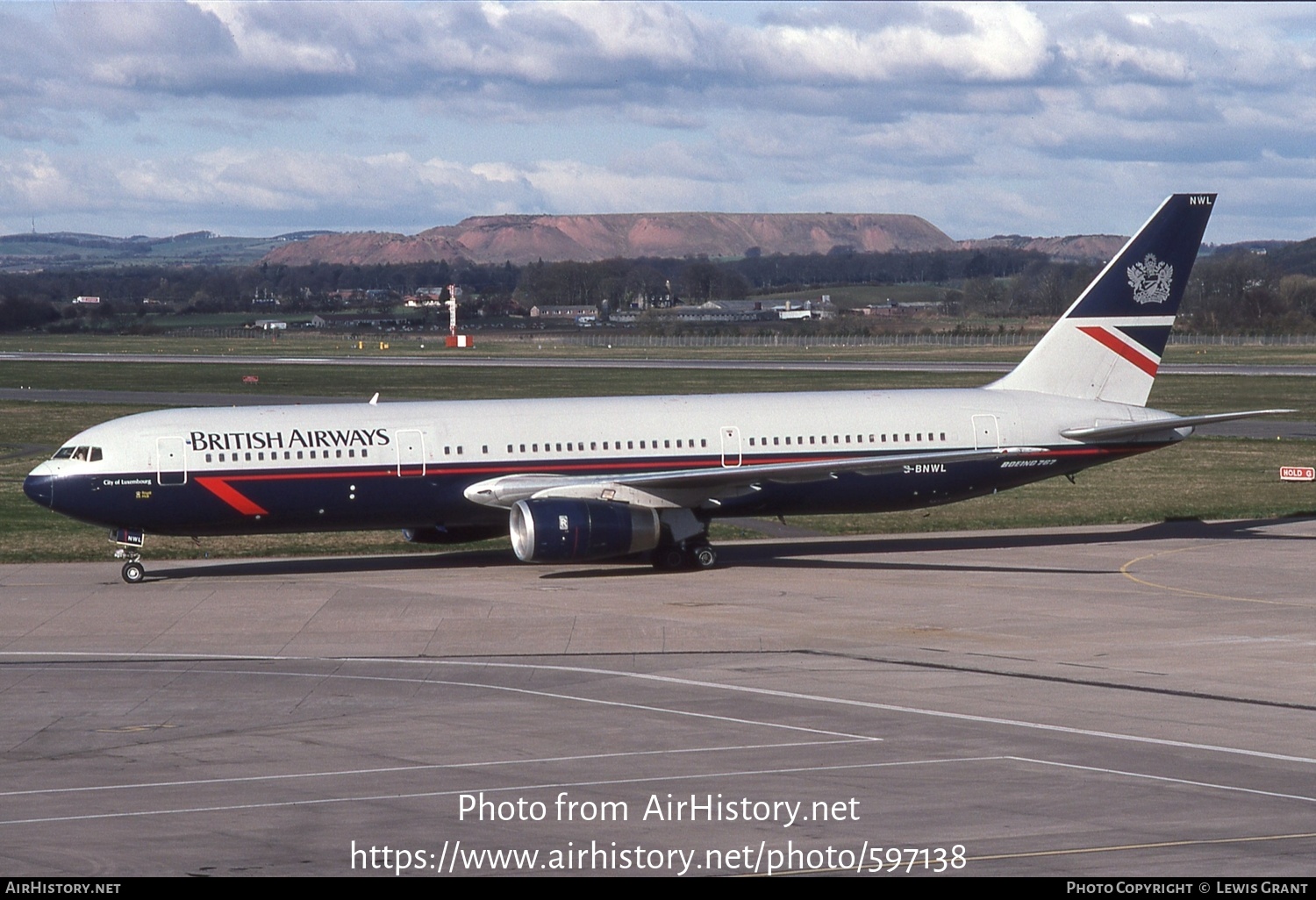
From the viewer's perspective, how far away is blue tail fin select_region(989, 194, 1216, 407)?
41156 millimetres

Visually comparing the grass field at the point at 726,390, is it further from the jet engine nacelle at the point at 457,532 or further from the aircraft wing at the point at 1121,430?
the aircraft wing at the point at 1121,430

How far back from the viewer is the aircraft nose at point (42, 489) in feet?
115

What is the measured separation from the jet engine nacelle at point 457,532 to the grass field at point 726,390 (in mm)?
3140

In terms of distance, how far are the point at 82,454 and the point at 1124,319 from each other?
2662cm

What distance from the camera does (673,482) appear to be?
3584 centimetres

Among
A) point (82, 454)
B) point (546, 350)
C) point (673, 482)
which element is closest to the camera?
point (82, 454)

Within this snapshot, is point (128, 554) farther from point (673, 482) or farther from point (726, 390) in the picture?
point (726, 390)

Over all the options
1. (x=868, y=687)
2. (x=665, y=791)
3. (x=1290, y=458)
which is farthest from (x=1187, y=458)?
(x=665, y=791)

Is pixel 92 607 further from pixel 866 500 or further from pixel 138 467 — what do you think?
pixel 866 500

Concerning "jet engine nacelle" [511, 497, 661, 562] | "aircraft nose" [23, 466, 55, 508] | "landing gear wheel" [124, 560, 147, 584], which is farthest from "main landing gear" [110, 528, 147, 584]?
"jet engine nacelle" [511, 497, 661, 562]

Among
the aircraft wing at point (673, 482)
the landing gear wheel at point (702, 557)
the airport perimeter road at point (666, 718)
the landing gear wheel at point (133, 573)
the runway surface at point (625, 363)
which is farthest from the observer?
the runway surface at point (625, 363)

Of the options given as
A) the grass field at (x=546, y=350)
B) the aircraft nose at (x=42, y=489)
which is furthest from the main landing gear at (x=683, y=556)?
the grass field at (x=546, y=350)

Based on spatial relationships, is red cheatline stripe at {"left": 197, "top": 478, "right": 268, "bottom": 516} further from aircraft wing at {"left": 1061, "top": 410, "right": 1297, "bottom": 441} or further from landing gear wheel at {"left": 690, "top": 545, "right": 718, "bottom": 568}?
aircraft wing at {"left": 1061, "top": 410, "right": 1297, "bottom": 441}

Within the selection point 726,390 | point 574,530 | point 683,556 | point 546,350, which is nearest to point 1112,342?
point 683,556
